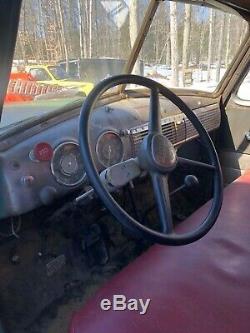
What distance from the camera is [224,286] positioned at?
1.42m

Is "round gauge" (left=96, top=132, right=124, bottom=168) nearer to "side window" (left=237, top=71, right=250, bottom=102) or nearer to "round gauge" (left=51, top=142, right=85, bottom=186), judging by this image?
"round gauge" (left=51, top=142, right=85, bottom=186)

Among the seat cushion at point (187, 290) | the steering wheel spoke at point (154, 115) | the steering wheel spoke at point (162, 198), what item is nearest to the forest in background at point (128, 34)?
the steering wheel spoke at point (154, 115)

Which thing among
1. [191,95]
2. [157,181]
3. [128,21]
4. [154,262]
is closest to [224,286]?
[154,262]

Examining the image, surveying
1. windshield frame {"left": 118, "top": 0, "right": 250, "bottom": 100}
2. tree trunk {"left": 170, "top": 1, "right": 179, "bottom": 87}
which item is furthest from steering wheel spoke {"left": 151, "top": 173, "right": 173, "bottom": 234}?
tree trunk {"left": 170, "top": 1, "right": 179, "bottom": 87}

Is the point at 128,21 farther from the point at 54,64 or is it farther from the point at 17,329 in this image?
the point at 17,329

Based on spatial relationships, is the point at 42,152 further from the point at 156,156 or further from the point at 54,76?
the point at 156,156

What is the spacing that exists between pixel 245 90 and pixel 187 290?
6.36 feet

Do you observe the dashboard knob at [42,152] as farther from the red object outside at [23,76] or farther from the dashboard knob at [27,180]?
the red object outside at [23,76]

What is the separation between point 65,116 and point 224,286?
97cm

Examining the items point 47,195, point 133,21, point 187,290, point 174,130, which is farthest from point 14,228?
point 133,21

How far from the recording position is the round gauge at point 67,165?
1.65 m

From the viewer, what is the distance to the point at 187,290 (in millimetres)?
1389

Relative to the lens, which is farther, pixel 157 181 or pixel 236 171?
pixel 236 171

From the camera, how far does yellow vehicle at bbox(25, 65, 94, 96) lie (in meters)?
1.40
